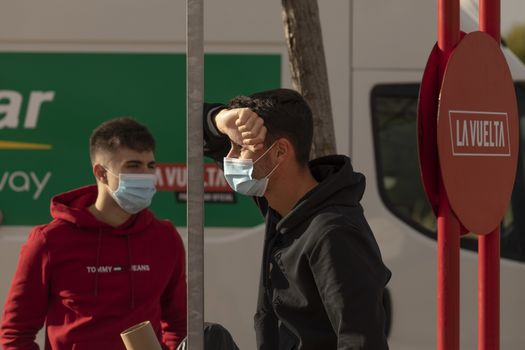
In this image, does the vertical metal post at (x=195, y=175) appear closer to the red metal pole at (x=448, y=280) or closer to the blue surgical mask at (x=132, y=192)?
the red metal pole at (x=448, y=280)

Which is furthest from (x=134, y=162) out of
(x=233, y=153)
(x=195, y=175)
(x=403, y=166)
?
(x=403, y=166)

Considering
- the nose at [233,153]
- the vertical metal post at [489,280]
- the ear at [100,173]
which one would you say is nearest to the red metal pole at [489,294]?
the vertical metal post at [489,280]

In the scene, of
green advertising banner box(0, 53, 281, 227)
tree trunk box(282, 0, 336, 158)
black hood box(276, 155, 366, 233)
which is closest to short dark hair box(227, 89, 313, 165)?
black hood box(276, 155, 366, 233)

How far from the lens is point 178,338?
12.1ft

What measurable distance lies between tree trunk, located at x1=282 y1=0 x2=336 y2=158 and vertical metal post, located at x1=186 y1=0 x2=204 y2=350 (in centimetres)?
208

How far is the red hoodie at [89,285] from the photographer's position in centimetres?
343

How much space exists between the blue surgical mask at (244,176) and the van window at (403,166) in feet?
10.3

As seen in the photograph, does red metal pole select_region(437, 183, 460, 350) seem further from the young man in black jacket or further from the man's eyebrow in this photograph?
the man's eyebrow

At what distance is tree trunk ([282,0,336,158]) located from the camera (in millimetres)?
4203

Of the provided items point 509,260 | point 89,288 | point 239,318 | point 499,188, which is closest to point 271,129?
point 499,188

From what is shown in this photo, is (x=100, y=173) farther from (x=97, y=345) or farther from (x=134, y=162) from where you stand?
(x=97, y=345)

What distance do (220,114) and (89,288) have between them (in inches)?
45.1

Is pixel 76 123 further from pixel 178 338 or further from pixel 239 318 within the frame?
pixel 178 338

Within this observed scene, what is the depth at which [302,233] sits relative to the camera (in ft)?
8.05
